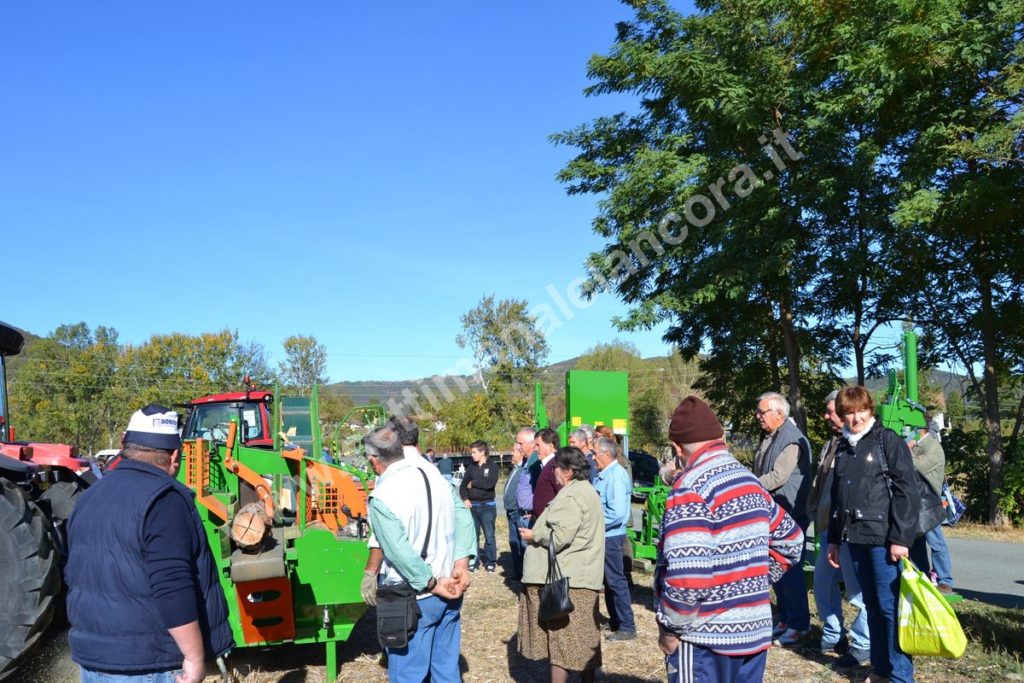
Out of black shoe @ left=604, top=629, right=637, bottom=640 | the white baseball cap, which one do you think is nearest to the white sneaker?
black shoe @ left=604, top=629, right=637, bottom=640

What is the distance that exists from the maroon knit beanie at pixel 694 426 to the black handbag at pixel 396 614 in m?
1.50

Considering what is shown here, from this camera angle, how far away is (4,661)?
4766 mm

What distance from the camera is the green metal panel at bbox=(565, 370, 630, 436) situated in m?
11.5

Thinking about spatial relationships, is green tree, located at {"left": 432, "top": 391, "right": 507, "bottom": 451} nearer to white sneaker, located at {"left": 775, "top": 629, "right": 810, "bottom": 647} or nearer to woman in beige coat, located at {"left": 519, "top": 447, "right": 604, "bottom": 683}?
white sneaker, located at {"left": 775, "top": 629, "right": 810, "bottom": 647}

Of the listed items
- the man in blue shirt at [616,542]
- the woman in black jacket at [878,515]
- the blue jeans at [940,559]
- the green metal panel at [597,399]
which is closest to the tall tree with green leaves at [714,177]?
the green metal panel at [597,399]

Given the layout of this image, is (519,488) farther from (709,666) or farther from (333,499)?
(709,666)

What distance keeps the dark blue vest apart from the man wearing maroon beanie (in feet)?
5.83

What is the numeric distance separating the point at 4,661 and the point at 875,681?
5.20 meters

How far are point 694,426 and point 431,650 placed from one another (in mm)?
1827

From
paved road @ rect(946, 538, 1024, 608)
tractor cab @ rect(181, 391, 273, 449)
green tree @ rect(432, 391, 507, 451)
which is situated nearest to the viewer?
paved road @ rect(946, 538, 1024, 608)

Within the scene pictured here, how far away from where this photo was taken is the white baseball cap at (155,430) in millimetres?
2938

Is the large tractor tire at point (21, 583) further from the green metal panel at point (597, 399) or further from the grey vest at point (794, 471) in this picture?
the green metal panel at point (597, 399)

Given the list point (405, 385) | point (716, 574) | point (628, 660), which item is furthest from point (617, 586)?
point (405, 385)

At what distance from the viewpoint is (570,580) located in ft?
15.9
